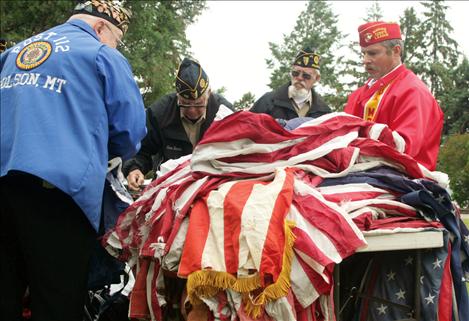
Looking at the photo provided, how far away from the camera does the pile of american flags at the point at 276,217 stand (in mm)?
1951

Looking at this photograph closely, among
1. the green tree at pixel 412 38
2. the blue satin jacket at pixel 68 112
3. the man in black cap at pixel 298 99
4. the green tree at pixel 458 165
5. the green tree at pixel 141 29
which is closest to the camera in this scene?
the blue satin jacket at pixel 68 112

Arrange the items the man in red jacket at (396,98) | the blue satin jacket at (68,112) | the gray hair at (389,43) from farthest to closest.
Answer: the gray hair at (389,43)
the man in red jacket at (396,98)
the blue satin jacket at (68,112)

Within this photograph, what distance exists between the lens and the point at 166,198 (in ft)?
7.81

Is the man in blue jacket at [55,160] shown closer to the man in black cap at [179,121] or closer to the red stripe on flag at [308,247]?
the red stripe on flag at [308,247]

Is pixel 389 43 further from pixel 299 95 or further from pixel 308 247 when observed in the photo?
pixel 308 247

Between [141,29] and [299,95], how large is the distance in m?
12.7

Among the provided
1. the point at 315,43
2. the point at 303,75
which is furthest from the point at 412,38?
the point at 303,75

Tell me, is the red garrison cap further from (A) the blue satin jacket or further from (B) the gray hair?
(A) the blue satin jacket

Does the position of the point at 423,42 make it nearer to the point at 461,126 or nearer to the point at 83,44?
the point at 461,126

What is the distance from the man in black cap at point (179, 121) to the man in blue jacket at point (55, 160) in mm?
1343

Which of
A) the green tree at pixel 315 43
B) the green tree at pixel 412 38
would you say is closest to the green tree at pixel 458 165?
the green tree at pixel 315 43

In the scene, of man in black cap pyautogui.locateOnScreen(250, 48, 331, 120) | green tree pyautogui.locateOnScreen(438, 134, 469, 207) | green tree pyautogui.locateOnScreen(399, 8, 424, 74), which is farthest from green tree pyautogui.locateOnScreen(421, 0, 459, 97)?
man in black cap pyautogui.locateOnScreen(250, 48, 331, 120)

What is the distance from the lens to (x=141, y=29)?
657 inches

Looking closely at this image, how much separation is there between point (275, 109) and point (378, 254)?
2.47 m
